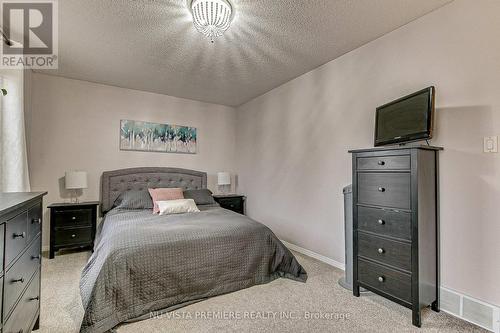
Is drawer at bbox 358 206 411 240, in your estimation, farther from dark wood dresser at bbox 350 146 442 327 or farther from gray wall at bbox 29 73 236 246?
gray wall at bbox 29 73 236 246

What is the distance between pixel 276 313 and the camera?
A: 2004mm

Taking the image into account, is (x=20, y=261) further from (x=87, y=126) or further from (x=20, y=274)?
(x=87, y=126)

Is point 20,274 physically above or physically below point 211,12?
below

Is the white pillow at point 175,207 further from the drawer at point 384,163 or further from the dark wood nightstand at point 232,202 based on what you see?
the drawer at point 384,163

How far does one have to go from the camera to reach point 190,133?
15.2 feet

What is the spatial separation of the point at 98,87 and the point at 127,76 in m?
0.70

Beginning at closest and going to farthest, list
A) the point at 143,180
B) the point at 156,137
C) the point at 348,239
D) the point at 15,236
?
the point at 15,236
the point at 348,239
the point at 143,180
the point at 156,137

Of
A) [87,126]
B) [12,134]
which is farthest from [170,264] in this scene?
[87,126]

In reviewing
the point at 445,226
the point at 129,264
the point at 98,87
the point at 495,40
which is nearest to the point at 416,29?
the point at 495,40

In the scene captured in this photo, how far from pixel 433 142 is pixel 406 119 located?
1.12 ft

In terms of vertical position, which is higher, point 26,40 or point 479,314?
point 26,40

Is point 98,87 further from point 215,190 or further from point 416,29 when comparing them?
point 416,29

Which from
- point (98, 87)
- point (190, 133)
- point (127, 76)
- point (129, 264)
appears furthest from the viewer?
point (190, 133)

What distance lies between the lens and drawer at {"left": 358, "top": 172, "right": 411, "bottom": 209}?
1.91 metres
